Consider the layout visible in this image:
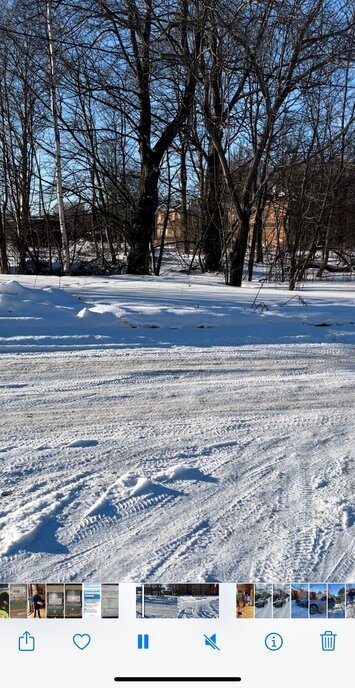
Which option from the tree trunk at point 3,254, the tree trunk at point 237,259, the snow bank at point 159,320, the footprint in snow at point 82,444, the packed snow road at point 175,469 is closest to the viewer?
the packed snow road at point 175,469

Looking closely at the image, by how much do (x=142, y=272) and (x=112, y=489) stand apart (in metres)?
11.6

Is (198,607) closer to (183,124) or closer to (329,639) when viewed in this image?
(329,639)

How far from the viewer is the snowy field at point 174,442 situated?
229 cm

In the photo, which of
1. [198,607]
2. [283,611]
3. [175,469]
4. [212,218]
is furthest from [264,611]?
[212,218]

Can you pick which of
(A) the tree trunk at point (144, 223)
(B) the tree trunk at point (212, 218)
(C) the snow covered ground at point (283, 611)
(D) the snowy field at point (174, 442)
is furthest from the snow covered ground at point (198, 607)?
(B) the tree trunk at point (212, 218)

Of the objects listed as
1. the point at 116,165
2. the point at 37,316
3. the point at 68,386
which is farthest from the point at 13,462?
the point at 116,165

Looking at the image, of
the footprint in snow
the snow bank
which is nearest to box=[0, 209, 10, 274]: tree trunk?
the snow bank

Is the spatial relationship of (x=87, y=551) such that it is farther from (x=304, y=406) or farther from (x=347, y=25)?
(x=347, y=25)

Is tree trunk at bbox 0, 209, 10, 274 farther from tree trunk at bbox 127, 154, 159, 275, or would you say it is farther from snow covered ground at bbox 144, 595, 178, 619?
snow covered ground at bbox 144, 595, 178, 619

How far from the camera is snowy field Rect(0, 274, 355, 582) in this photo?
7.53ft

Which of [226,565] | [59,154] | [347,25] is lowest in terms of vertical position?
[226,565]

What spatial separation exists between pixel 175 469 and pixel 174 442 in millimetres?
365

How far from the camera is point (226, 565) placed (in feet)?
7.25

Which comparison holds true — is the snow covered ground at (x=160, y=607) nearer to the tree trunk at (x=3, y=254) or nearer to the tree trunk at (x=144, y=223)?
the tree trunk at (x=144, y=223)
